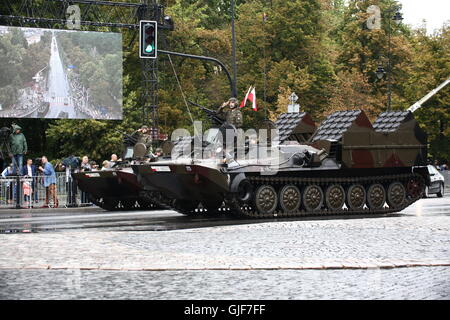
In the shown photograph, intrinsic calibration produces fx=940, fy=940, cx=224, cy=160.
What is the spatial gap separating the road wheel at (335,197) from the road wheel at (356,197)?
10.4 inches

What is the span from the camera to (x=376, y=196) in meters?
24.5

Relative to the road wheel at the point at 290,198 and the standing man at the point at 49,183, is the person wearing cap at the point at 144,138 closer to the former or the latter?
the standing man at the point at 49,183

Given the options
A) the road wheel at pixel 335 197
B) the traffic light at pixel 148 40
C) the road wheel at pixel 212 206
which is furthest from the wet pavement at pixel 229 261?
the traffic light at pixel 148 40

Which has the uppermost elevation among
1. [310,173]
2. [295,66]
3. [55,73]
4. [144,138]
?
[295,66]

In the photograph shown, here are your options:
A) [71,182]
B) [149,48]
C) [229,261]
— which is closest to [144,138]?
[149,48]

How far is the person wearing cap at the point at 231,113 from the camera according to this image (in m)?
23.8

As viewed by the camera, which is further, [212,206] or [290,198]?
[212,206]

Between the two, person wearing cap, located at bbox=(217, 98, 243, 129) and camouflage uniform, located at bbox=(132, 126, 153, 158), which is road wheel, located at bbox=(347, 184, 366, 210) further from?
camouflage uniform, located at bbox=(132, 126, 153, 158)

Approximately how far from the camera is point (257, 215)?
21.8 m

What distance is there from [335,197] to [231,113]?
3.37 m

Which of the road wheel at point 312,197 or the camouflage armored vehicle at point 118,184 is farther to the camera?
the camouflage armored vehicle at point 118,184

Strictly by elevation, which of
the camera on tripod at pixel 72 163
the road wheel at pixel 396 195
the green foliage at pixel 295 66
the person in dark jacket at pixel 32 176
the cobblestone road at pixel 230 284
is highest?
the green foliage at pixel 295 66

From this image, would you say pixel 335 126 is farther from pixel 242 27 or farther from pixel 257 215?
pixel 242 27

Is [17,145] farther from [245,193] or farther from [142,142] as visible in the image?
[245,193]
